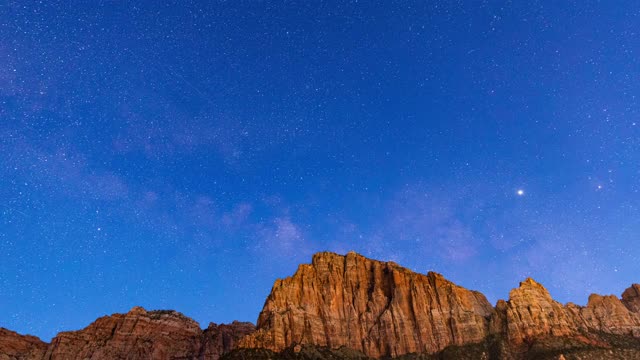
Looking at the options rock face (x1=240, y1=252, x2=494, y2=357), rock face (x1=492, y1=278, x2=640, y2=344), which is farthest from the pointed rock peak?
rock face (x1=240, y1=252, x2=494, y2=357)

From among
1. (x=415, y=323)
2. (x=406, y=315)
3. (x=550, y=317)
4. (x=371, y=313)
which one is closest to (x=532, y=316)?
(x=550, y=317)

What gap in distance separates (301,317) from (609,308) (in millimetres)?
111517

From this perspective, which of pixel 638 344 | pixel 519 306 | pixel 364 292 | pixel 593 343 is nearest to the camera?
pixel 593 343

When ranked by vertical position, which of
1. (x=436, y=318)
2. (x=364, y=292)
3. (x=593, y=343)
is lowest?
(x=593, y=343)

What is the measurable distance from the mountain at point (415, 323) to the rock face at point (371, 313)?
1.09 feet

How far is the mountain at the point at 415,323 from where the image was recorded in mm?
154250

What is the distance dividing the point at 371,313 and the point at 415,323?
1500 centimetres

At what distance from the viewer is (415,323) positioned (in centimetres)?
17512

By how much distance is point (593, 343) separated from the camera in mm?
153250

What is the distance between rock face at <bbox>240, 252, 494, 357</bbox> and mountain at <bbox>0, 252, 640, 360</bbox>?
33cm

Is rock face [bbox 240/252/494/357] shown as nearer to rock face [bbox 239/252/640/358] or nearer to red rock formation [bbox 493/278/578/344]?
rock face [bbox 239/252/640/358]

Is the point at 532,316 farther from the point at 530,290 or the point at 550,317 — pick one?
the point at 530,290

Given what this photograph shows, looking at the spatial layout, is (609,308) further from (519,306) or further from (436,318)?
(436,318)

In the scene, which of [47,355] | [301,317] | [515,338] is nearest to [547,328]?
[515,338]
